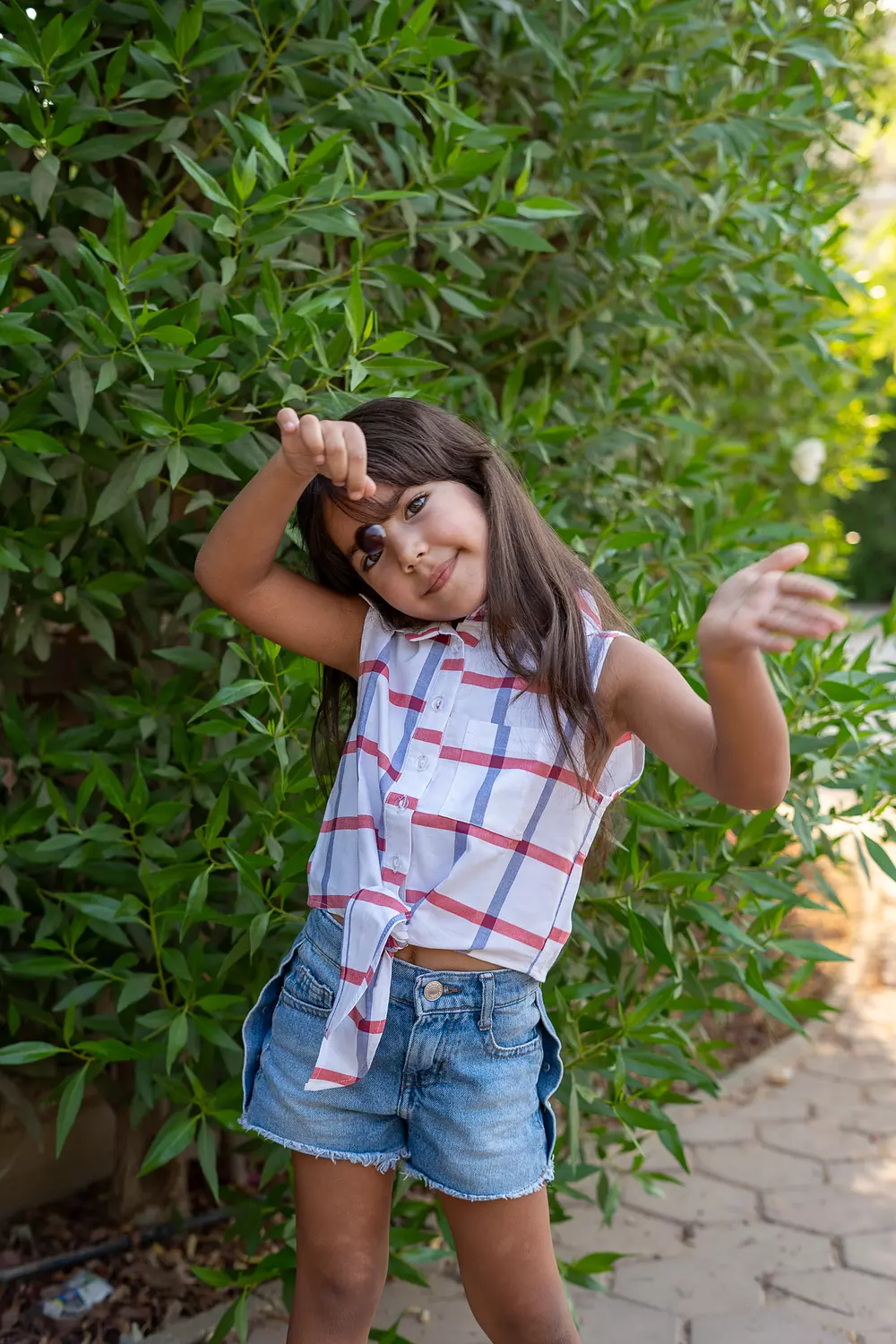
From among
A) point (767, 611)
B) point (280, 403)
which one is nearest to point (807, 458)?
point (280, 403)

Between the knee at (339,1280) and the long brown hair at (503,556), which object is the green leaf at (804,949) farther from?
the knee at (339,1280)

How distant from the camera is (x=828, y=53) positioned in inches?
104

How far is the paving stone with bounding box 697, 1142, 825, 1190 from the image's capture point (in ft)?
10.3

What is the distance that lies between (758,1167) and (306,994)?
2.00 m

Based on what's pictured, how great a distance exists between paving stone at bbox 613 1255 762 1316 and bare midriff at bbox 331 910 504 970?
138 centimetres

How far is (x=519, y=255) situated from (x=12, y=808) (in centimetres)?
150

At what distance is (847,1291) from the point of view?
262 cm

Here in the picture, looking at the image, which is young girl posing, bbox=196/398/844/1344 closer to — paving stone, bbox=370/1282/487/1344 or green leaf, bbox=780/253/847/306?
paving stone, bbox=370/1282/487/1344

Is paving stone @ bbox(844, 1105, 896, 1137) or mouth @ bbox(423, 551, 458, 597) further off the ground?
mouth @ bbox(423, 551, 458, 597)

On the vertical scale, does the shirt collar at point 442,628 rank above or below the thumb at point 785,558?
below

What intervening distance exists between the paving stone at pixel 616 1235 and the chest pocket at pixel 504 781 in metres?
1.52

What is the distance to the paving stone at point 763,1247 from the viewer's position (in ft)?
8.97

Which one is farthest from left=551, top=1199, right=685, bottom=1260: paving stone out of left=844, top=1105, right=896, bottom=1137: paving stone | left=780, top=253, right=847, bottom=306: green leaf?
left=780, top=253, right=847, bottom=306: green leaf

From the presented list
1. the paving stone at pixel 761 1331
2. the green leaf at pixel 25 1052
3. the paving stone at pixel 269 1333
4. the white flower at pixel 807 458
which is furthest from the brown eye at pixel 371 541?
the white flower at pixel 807 458
